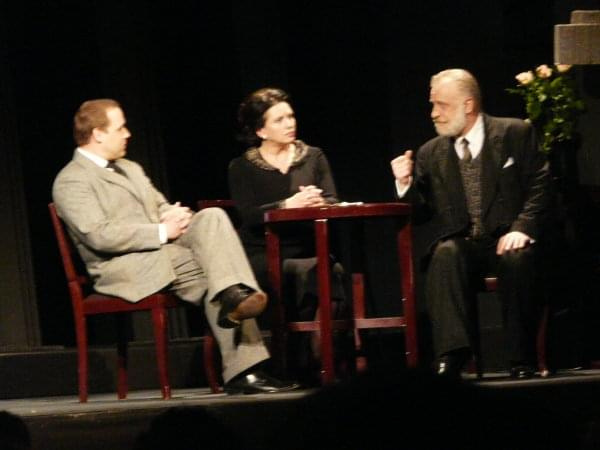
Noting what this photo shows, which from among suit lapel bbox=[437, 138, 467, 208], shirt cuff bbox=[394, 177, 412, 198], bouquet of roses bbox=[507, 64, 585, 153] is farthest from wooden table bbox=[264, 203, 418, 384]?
bouquet of roses bbox=[507, 64, 585, 153]

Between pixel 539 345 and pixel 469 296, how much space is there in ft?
1.24

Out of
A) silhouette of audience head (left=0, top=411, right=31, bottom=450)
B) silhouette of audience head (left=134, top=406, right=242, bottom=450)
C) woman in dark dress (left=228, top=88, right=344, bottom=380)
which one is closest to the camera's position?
silhouette of audience head (left=134, top=406, right=242, bottom=450)

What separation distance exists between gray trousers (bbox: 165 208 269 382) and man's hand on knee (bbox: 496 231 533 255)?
823 mm

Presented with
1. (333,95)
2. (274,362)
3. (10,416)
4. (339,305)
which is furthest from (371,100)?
(10,416)

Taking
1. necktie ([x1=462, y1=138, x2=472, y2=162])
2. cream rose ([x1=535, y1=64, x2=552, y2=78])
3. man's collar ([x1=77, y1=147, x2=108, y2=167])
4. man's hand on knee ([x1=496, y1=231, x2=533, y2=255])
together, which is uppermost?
cream rose ([x1=535, y1=64, x2=552, y2=78])

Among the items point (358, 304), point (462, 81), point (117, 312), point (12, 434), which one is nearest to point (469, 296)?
point (358, 304)

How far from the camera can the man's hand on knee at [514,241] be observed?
4.09 m

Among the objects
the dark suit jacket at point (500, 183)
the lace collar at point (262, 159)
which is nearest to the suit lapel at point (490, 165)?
the dark suit jacket at point (500, 183)

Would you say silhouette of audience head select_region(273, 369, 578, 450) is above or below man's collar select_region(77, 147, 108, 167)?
below

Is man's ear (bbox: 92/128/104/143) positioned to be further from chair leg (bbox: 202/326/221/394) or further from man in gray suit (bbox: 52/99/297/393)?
chair leg (bbox: 202/326/221/394)

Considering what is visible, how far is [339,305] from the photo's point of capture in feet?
14.6

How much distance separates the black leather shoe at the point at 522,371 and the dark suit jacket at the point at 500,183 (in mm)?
466

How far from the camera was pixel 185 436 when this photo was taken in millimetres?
1705

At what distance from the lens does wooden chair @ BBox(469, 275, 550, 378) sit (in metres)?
4.17
